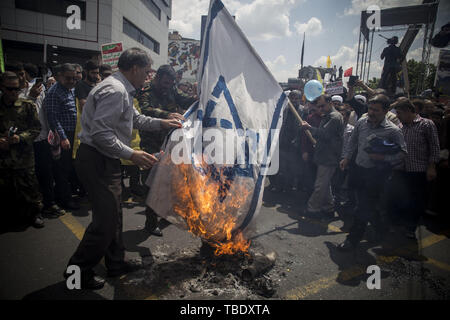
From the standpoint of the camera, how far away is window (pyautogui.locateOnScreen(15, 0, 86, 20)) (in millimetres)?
18141

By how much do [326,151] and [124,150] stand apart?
392cm

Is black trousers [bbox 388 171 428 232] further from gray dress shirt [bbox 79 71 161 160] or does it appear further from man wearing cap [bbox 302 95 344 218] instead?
gray dress shirt [bbox 79 71 161 160]

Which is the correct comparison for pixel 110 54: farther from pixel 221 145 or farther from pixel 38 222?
pixel 221 145

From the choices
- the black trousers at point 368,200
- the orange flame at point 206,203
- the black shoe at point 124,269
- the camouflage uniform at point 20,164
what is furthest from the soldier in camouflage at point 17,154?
the black trousers at point 368,200

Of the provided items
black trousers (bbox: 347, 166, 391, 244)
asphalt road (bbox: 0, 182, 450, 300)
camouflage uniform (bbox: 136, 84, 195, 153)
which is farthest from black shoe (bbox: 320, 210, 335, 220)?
camouflage uniform (bbox: 136, 84, 195, 153)

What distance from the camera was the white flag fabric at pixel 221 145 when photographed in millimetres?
2889

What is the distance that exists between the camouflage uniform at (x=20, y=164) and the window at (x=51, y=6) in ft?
64.5

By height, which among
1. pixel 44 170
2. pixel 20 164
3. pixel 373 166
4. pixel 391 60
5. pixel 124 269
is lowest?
pixel 124 269

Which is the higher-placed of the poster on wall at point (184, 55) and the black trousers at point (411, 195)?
the poster on wall at point (184, 55)

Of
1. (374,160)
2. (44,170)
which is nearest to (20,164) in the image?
(44,170)

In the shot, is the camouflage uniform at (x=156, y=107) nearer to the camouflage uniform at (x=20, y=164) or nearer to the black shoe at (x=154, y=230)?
the black shoe at (x=154, y=230)

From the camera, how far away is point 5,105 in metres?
3.91

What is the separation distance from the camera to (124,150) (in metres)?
2.55

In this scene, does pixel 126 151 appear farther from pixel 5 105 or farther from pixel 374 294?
pixel 374 294
